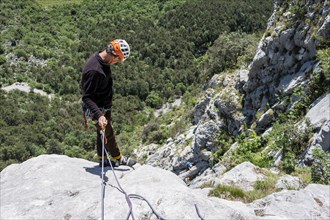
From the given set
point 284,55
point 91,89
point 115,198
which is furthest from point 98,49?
point 115,198

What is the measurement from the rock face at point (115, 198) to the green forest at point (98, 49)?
25934 millimetres

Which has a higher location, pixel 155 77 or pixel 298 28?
pixel 298 28

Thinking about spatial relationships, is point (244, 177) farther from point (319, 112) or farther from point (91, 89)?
point (91, 89)

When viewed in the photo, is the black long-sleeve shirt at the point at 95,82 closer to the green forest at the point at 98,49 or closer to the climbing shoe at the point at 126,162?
the climbing shoe at the point at 126,162

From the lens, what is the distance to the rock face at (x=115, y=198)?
4.80 metres

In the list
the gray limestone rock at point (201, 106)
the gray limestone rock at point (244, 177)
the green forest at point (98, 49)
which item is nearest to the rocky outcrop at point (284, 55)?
the gray limestone rock at point (244, 177)

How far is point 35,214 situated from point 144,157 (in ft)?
91.8

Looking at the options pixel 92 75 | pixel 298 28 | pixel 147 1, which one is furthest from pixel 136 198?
pixel 147 1

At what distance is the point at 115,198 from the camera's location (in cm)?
499

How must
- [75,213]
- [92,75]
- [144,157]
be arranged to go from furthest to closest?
[144,157] → [92,75] → [75,213]

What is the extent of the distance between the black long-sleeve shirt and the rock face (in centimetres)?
119

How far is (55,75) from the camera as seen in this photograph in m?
68.7

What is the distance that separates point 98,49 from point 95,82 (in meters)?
72.2

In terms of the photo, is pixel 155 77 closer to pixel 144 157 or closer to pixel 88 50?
pixel 88 50
